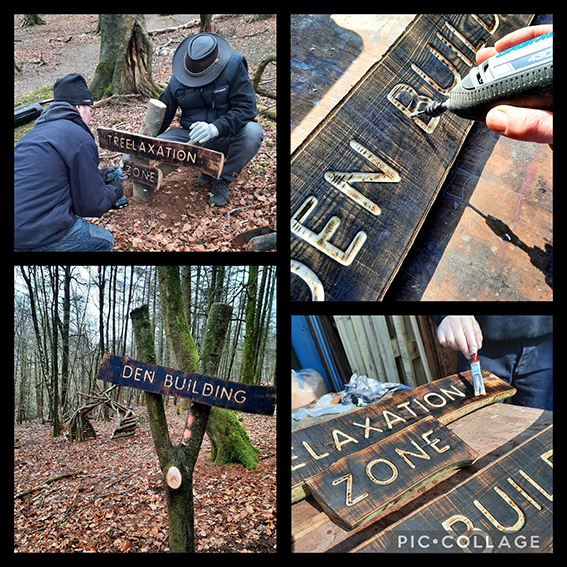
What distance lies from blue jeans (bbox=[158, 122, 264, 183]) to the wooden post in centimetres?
8

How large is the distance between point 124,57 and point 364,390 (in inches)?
122

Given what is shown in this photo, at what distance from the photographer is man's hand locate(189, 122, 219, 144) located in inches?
118

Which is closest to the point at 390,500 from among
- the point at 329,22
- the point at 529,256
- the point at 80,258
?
the point at 529,256

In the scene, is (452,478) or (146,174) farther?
(146,174)

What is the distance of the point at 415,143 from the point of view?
120 inches

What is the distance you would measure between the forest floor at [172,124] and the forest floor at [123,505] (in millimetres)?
1474

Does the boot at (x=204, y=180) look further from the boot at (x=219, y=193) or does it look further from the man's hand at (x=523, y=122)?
the man's hand at (x=523, y=122)

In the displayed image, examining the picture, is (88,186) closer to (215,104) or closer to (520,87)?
(215,104)

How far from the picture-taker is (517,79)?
2.37 m

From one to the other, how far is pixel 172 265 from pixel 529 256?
2532mm

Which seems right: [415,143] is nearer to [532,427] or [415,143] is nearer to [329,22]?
[329,22]

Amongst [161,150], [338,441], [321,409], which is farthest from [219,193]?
[338,441]

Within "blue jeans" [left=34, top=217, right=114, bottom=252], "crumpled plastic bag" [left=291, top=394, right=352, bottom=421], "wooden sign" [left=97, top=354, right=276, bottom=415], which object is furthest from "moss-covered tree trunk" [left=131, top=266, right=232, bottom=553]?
"crumpled plastic bag" [left=291, top=394, right=352, bottom=421]

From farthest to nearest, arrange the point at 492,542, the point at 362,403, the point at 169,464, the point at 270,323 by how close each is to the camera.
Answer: the point at 270,323, the point at 362,403, the point at 169,464, the point at 492,542
